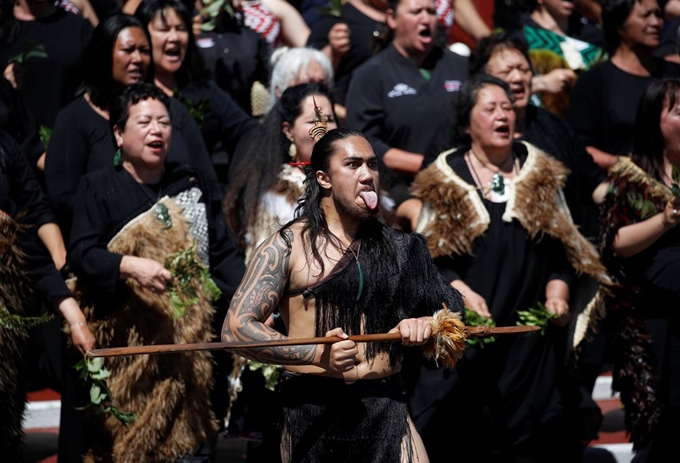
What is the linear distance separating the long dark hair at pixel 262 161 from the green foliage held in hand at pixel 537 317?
163 cm

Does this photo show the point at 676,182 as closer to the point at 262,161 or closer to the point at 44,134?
the point at 262,161

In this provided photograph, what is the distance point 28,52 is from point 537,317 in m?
3.54

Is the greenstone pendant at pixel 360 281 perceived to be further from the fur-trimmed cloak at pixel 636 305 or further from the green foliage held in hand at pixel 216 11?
the green foliage held in hand at pixel 216 11

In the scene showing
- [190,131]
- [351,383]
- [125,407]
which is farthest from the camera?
[190,131]

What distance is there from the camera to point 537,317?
6.39 meters

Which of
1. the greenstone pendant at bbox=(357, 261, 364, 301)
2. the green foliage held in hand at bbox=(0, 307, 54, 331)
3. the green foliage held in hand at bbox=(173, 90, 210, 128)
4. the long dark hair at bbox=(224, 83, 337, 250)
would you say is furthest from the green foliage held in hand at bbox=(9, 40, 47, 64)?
the greenstone pendant at bbox=(357, 261, 364, 301)

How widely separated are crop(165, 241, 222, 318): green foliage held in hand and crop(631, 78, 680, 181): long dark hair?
264 centimetres

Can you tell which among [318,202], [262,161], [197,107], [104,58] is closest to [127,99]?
[104,58]

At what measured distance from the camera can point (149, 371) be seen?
237 inches

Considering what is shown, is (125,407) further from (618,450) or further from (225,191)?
(618,450)

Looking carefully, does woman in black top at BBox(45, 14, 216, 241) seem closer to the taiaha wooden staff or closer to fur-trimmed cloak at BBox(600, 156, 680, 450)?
the taiaha wooden staff

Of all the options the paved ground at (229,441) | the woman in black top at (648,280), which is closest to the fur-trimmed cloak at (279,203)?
the paved ground at (229,441)

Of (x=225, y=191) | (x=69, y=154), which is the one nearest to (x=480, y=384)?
(x=225, y=191)

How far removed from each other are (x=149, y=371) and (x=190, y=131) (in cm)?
158
